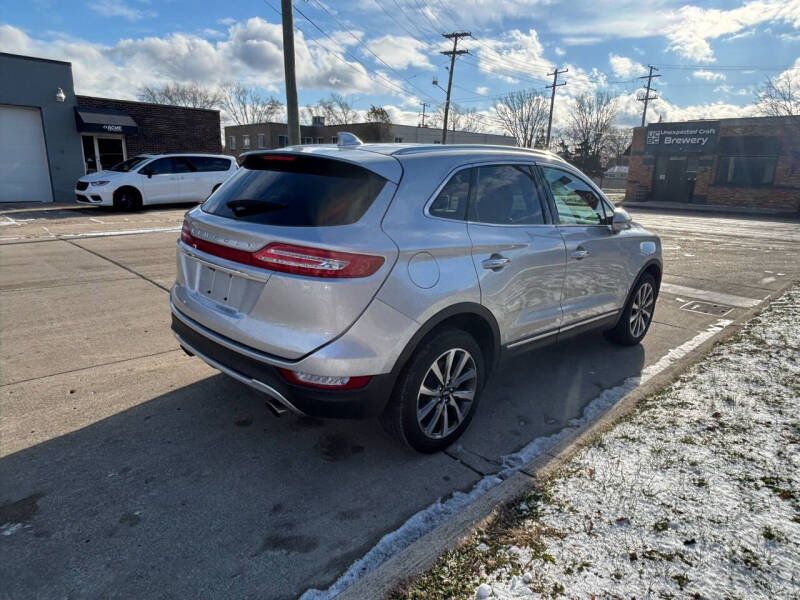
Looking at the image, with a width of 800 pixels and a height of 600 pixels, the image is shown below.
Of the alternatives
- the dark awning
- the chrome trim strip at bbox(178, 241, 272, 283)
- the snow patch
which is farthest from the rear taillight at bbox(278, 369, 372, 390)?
the dark awning

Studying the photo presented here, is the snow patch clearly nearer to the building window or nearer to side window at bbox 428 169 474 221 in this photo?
side window at bbox 428 169 474 221

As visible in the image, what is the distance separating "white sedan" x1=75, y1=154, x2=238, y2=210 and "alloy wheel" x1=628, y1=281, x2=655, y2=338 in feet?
41.0

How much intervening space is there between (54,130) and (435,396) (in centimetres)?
2158

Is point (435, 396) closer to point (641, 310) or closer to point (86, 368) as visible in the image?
point (86, 368)

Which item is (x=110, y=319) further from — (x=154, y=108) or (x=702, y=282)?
(x=154, y=108)

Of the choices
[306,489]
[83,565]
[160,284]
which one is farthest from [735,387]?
[160,284]

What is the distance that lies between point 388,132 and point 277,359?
51.4 m

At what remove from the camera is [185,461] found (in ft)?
9.77

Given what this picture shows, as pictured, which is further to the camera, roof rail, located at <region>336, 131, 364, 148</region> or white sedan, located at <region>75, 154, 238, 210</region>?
white sedan, located at <region>75, 154, 238, 210</region>

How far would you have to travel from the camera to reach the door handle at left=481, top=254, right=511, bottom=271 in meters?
3.12

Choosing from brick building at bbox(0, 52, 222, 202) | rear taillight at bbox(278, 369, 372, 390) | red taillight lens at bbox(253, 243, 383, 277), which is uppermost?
brick building at bbox(0, 52, 222, 202)

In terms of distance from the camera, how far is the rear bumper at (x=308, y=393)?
8.46 ft

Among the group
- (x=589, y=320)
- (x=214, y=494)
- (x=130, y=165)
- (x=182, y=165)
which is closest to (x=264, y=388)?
(x=214, y=494)

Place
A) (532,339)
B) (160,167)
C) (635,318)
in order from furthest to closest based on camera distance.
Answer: (160,167)
(635,318)
(532,339)
